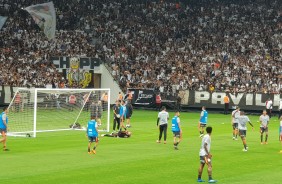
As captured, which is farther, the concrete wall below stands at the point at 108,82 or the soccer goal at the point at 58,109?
the concrete wall below stands at the point at 108,82

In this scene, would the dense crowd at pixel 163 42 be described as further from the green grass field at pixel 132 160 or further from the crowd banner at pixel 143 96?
the green grass field at pixel 132 160

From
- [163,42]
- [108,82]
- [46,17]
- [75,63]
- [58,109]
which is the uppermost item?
[163,42]

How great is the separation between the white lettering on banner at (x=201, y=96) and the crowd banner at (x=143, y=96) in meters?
4.39

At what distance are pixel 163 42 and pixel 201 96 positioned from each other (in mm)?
11364

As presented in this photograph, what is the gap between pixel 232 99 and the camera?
66.3m

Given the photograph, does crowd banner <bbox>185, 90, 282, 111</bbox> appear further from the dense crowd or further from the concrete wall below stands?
the concrete wall below stands

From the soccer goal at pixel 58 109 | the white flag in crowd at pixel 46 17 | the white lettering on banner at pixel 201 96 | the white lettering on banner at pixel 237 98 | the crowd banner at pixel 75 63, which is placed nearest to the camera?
the soccer goal at pixel 58 109

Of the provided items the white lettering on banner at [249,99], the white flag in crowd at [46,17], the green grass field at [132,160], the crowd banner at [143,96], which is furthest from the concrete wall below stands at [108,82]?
the green grass field at [132,160]

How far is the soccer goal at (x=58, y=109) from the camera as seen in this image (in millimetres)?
44031

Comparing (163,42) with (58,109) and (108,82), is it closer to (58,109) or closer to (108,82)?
(108,82)

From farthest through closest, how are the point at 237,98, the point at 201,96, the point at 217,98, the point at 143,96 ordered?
the point at 143,96, the point at 201,96, the point at 217,98, the point at 237,98

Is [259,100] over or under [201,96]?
under

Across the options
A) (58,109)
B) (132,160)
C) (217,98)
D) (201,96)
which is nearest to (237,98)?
(217,98)

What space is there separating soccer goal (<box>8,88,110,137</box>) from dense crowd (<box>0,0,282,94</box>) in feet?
60.8
